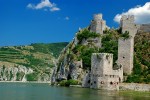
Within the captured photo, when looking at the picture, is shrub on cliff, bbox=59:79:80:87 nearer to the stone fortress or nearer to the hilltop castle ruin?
the hilltop castle ruin

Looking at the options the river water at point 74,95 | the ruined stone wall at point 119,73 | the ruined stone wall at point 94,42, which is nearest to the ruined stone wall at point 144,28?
the ruined stone wall at point 94,42

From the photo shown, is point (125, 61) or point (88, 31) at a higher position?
point (88, 31)

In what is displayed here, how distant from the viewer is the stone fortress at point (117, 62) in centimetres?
6247

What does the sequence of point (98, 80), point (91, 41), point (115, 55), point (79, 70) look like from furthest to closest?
1. point (91, 41)
2. point (79, 70)
3. point (115, 55)
4. point (98, 80)

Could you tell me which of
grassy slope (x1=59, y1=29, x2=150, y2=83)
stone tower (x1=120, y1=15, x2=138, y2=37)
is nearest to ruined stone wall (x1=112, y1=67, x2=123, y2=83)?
grassy slope (x1=59, y1=29, x2=150, y2=83)

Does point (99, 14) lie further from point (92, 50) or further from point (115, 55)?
point (115, 55)

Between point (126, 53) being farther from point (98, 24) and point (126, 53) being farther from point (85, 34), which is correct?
point (85, 34)

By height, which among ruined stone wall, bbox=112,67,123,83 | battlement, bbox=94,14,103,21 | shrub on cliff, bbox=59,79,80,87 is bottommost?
shrub on cliff, bbox=59,79,80,87

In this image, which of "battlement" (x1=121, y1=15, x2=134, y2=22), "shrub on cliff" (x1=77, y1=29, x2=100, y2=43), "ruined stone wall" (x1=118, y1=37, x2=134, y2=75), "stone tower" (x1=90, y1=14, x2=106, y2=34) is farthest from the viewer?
"stone tower" (x1=90, y1=14, x2=106, y2=34)

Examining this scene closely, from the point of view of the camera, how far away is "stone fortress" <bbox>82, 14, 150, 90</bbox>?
62.5 metres

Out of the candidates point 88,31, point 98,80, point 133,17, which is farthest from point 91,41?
point 98,80

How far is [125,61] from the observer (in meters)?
66.4

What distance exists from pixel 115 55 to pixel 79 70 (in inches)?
339

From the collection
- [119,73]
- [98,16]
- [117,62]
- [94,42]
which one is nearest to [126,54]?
[117,62]
